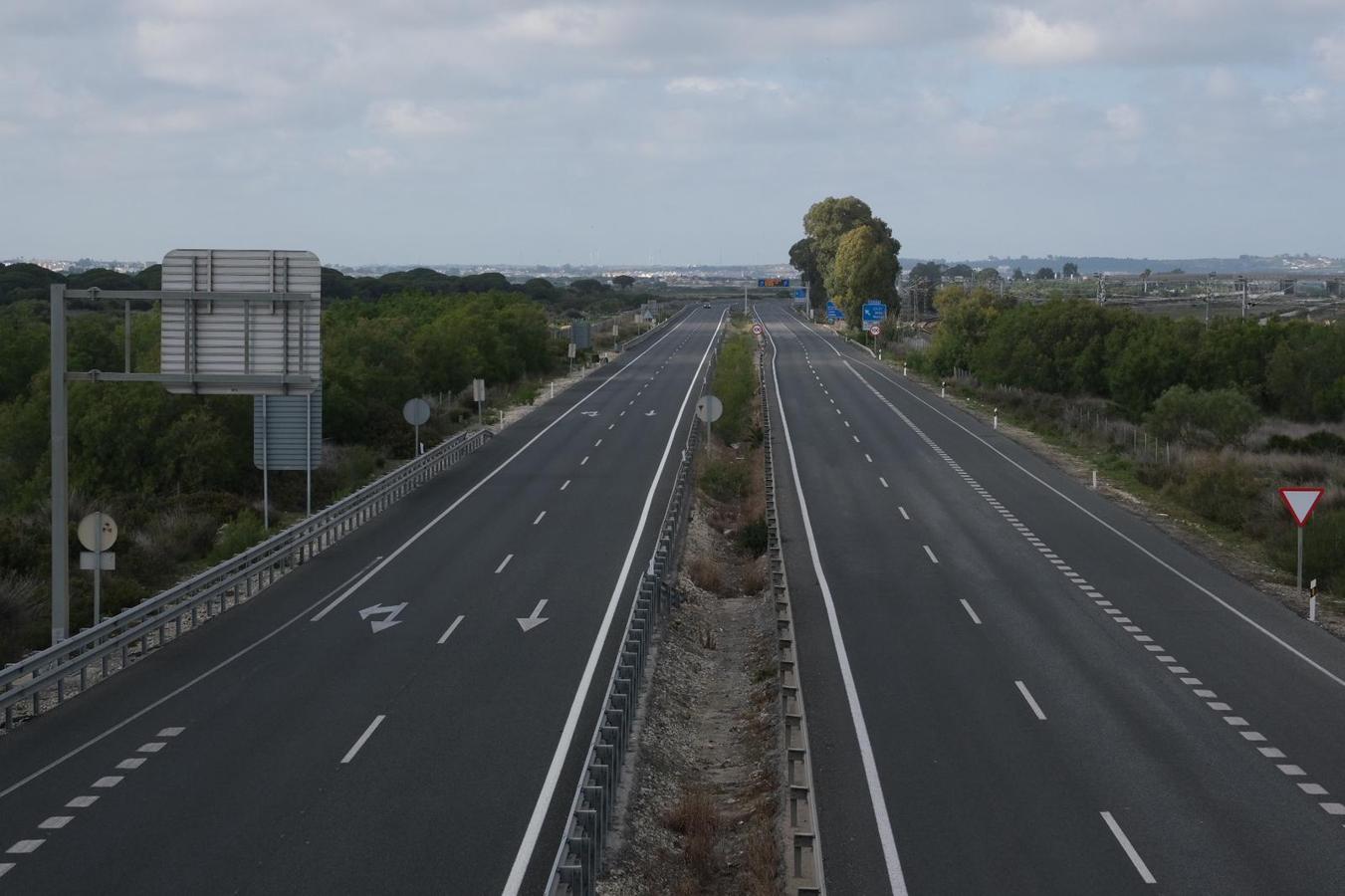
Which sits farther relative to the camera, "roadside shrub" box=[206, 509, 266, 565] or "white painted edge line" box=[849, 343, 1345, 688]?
"roadside shrub" box=[206, 509, 266, 565]

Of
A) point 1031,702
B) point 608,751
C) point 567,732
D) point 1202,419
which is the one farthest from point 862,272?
point 608,751

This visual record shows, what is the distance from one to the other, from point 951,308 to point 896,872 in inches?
2802

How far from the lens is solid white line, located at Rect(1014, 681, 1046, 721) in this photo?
16.5 meters

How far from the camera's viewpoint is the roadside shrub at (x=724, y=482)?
37.9 metres

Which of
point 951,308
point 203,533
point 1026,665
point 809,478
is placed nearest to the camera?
point 1026,665

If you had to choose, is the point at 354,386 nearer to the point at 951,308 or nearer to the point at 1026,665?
the point at 1026,665

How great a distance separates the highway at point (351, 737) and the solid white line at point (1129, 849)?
4.80 metres

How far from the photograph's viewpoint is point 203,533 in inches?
1150

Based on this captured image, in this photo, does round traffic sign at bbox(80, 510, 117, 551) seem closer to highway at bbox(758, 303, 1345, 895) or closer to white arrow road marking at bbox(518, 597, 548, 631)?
white arrow road marking at bbox(518, 597, 548, 631)

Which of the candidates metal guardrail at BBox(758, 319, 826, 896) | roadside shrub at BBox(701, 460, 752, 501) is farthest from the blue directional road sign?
metal guardrail at BBox(758, 319, 826, 896)

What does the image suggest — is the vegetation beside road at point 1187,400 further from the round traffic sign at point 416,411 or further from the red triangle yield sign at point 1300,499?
the round traffic sign at point 416,411

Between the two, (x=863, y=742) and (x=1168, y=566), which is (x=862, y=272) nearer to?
(x=1168, y=566)

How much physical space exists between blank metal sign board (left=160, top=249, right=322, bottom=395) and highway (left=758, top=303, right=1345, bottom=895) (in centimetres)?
888

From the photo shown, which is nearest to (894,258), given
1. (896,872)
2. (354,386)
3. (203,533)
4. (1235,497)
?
(354,386)
